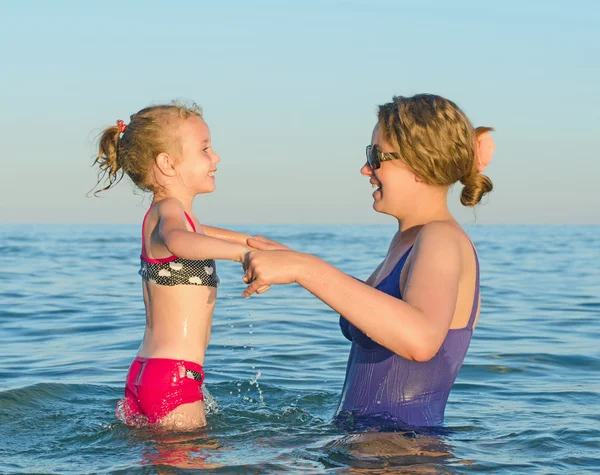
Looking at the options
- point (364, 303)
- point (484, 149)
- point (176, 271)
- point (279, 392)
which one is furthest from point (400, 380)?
point (279, 392)

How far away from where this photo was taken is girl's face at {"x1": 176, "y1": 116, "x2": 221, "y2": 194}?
5.89 meters

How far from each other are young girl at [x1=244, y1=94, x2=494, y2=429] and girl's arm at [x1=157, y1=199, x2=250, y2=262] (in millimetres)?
125

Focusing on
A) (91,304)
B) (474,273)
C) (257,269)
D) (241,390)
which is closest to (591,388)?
(241,390)

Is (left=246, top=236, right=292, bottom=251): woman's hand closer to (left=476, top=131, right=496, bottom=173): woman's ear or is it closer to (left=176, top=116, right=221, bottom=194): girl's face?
(left=476, top=131, right=496, bottom=173): woman's ear

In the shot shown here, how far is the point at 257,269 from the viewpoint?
12.1ft

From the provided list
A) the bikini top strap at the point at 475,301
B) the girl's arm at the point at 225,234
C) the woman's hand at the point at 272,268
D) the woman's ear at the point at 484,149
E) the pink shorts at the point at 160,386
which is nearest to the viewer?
the woman's hand at the point at 272,268

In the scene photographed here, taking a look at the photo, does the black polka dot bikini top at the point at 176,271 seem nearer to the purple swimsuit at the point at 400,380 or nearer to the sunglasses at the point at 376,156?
the purple swimsuit at the point at 400,380

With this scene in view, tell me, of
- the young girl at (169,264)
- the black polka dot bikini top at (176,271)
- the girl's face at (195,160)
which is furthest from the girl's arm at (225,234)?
the black polka dot bikini top at (176,271)

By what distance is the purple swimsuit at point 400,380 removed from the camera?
4508mm

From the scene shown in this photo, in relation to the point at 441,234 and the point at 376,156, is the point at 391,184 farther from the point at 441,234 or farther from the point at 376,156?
the point at 441,234

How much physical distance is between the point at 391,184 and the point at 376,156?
6.7 inches

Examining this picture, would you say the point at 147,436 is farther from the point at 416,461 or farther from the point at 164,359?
the point at 416,461

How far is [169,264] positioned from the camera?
18.3ft

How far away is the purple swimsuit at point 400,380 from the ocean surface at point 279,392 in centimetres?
14
